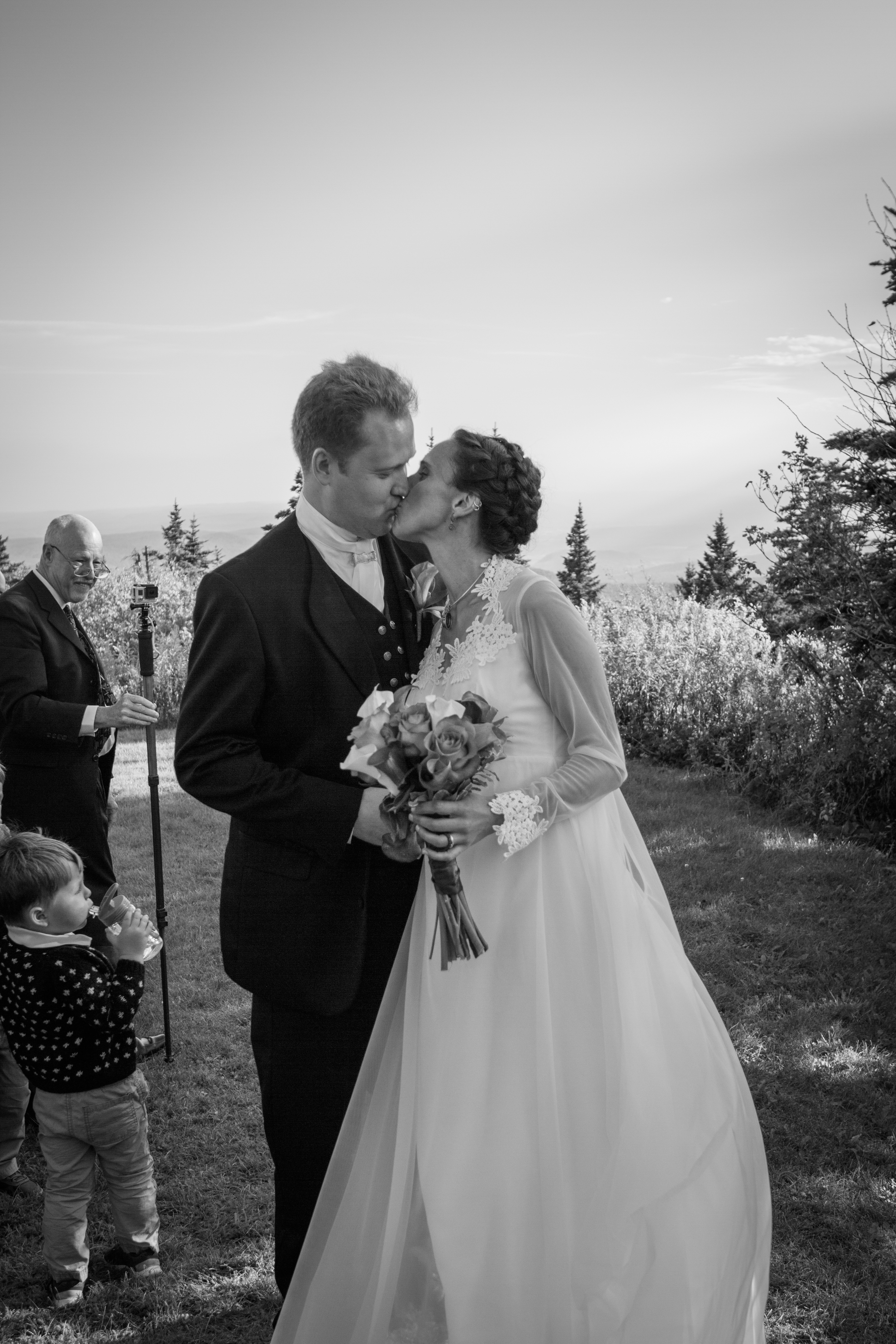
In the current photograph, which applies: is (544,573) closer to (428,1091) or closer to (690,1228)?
(428,1091)

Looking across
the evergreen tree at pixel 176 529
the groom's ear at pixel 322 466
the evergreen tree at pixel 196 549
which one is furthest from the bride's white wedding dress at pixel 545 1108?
the evergreen tree at pixel 176 529

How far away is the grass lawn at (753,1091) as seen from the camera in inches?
136

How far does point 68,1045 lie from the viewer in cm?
347

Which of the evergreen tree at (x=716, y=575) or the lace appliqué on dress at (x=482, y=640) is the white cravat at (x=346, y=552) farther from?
the evergreen tree at (x=716, y=575)

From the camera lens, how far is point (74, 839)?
4.92 meters

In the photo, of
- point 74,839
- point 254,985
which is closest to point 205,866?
point 74,839

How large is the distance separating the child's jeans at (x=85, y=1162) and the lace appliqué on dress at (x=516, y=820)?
1825mm

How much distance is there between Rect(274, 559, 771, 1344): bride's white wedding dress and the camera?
2676 millimetres

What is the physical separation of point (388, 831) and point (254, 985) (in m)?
0.73

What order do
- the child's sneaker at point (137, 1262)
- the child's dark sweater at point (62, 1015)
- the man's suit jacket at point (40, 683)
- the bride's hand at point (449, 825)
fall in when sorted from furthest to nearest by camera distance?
1. the man's suit jacket at point (40, 683)
2. the child's sneaker at point (137, 1262)
3. the child's dark sweater at point (62, 1015)
4. the bride's hand at point (449, 825)

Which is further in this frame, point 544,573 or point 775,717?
point 775,717

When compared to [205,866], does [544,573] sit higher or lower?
higher

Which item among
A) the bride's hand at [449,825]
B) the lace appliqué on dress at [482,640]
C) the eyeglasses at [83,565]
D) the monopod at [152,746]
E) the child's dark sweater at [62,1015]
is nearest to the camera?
the bride's hand at [449,825]

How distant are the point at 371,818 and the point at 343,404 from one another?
3.68 feet
